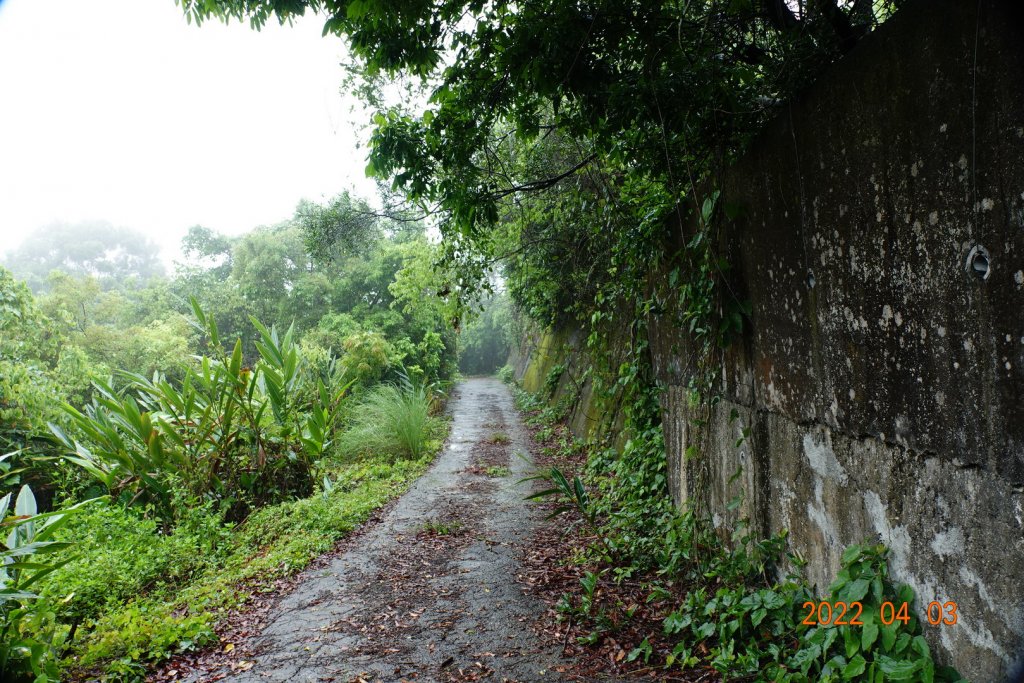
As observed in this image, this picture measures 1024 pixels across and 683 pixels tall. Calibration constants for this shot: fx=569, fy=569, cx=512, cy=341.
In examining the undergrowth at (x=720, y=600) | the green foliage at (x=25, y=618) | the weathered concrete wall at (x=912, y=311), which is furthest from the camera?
the green foliage at (x=25, y=618)

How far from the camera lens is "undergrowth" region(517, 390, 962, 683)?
1.77m

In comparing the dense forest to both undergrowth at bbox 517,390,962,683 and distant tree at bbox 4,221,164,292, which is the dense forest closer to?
undergrowth at bbox 517,390,962,683

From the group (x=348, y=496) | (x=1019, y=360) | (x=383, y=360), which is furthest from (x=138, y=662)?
(x=383, y=360)

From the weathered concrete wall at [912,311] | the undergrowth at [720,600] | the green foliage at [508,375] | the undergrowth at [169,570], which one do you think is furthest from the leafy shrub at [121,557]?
the green foliage at [508,375]

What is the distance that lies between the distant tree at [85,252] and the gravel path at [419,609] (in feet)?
172

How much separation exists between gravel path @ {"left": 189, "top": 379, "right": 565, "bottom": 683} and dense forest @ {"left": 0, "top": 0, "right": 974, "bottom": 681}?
0.37 metres

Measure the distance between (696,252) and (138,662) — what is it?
358 cm

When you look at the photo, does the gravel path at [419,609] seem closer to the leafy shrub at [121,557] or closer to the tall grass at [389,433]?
the leafy shrub at [121,557]

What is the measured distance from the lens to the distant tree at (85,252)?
4931cm

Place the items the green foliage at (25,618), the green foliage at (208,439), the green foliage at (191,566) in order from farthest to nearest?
the green foliage at (208,439)
the green foliage at (191,566)
the green foliage at (25,618)

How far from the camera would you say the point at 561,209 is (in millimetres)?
7301

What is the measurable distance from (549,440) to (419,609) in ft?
19.5

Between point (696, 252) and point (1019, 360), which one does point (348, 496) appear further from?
point (1019, 360)

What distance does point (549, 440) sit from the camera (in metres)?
9.24
